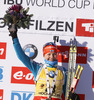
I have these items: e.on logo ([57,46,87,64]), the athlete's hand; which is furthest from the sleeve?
e.on logo ([57,46,87,64])

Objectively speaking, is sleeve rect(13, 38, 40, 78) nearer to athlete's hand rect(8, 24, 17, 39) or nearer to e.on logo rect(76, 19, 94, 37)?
athlete's hand rect(8, 24, 17, 39)

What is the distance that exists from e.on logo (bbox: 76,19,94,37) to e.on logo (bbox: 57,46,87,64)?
0.59ft

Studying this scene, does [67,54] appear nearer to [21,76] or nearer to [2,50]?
[21,76]

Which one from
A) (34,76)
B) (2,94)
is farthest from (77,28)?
(2,94)

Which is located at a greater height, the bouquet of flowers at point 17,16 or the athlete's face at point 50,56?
the bouquet of flowers at point 17,16

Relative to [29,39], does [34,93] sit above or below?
below

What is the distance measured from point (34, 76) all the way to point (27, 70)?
0.17 meters

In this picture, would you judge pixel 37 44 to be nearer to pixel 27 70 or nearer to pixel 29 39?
pixel 29 39

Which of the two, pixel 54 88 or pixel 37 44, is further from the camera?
pixel 37 44

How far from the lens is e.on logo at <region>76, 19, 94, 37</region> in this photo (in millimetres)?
3318

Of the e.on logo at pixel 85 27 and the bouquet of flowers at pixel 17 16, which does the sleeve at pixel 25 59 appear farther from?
the e.on logo at pixel 85 27

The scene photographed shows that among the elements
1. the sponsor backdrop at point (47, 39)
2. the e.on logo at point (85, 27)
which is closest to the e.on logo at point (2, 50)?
the sponsor backdrop at point (47, 39)

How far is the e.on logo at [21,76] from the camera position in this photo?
3.30 metres

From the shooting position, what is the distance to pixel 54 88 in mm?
3008
